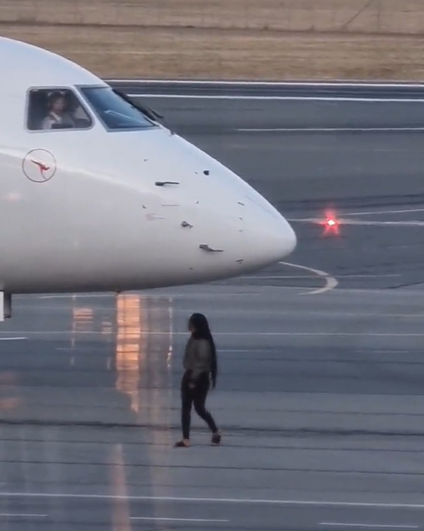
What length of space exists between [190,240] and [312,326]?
6221 mm

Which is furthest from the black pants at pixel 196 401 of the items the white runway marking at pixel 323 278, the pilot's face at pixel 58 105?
the white runway marking at pixel 323 278

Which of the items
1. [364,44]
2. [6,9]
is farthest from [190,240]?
[6,9]

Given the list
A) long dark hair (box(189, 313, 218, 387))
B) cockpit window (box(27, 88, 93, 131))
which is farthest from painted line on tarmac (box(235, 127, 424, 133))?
long dark hair (box(189, 313, 218, 387))

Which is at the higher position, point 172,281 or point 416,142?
point 416,142

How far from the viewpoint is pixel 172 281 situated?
11.5 m

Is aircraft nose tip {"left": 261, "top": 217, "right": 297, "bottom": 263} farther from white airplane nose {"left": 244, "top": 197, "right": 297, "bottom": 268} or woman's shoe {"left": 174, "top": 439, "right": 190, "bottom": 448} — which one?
woman's shoe {"left": 174, "top": 439, "right": 190, "bottom": 448}

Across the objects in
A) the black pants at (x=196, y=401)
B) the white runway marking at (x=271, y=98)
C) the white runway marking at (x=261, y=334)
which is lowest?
the black pants at (x=196, y=401)

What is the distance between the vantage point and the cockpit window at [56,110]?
442 inches

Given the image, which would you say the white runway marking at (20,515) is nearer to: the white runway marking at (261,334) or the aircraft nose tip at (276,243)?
the aircraft nose tip at (276,243)

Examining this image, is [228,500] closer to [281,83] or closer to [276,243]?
[276,243]

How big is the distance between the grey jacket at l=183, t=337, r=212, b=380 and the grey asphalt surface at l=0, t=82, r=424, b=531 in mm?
682

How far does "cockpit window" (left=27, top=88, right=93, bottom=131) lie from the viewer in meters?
11.2

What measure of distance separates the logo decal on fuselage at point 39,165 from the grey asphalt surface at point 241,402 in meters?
2.37

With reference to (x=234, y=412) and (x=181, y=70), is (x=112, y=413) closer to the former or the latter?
(x=234, y=412)
